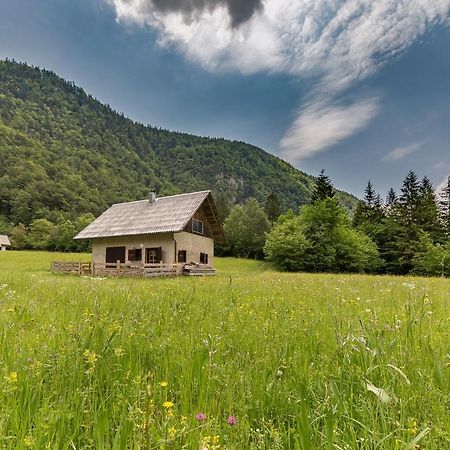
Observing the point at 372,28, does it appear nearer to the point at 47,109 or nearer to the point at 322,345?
the point at 322,345

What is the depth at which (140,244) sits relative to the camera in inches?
1272

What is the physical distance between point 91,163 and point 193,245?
394ft

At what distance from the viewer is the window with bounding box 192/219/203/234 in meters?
33.6

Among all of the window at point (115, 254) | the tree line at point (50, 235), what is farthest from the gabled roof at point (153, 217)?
the tree line at point (50, 235)

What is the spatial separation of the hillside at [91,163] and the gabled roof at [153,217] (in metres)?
47.6

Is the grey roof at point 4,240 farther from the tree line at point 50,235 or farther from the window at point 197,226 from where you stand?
the window at point 197,226

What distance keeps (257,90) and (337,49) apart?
1063 inches

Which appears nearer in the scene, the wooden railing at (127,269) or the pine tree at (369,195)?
the wooden railing at (127,269)

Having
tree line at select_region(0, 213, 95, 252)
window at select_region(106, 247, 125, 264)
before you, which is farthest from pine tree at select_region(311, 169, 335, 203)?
tree line at select_region(0, 213, 95, 252)

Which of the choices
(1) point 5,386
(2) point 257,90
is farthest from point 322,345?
(2) point 257,90

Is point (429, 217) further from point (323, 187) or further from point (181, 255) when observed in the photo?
point (181, 255)

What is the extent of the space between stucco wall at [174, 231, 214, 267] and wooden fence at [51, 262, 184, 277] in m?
2.95

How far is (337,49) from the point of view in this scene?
17.9 meters

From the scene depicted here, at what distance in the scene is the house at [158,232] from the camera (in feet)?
102
